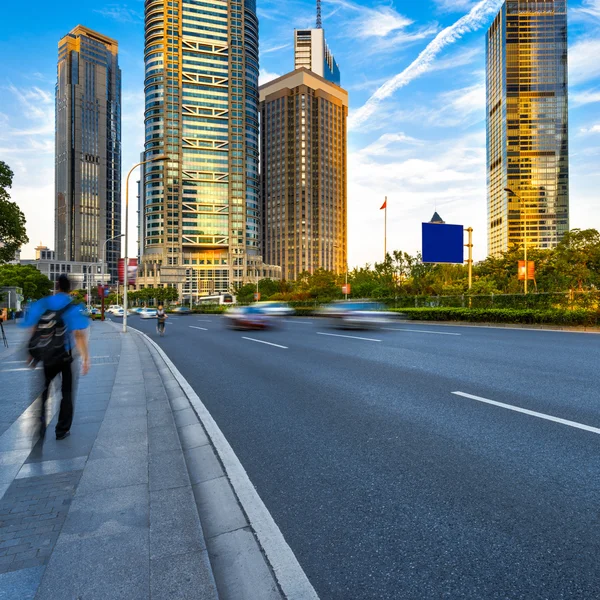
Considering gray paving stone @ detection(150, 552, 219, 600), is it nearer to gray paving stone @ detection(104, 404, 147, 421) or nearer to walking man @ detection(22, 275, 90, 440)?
walking man @ detection(22, 275, 90, 440)

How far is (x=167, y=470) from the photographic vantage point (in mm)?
3732

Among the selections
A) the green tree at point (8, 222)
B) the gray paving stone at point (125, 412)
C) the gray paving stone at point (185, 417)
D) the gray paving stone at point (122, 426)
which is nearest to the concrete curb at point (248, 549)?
the gray paving stone at point (122, 426)

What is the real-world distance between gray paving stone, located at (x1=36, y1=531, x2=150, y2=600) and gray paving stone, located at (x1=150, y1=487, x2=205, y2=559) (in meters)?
0.09

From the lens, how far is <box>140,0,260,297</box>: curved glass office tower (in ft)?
456

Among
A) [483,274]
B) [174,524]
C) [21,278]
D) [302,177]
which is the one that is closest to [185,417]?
[174,524]

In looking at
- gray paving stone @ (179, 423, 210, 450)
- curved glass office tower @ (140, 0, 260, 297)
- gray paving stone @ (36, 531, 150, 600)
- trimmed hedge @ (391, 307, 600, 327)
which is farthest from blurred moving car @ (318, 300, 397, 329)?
curved glass office tower @ (140, 0, 260, 297)

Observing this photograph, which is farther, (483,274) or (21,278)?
(21,278)

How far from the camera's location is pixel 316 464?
12.6ft

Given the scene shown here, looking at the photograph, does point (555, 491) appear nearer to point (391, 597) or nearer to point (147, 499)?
point (391, 597)

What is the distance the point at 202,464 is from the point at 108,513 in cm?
110

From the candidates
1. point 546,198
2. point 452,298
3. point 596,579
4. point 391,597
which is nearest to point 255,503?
point 391,597

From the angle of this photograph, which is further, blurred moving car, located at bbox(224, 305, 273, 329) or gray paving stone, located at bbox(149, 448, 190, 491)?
blurred moving car, located at bbox(224, 305, 273, 329)

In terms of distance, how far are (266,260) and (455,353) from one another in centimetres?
18609

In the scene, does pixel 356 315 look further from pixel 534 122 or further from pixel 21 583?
pixel 534 122
